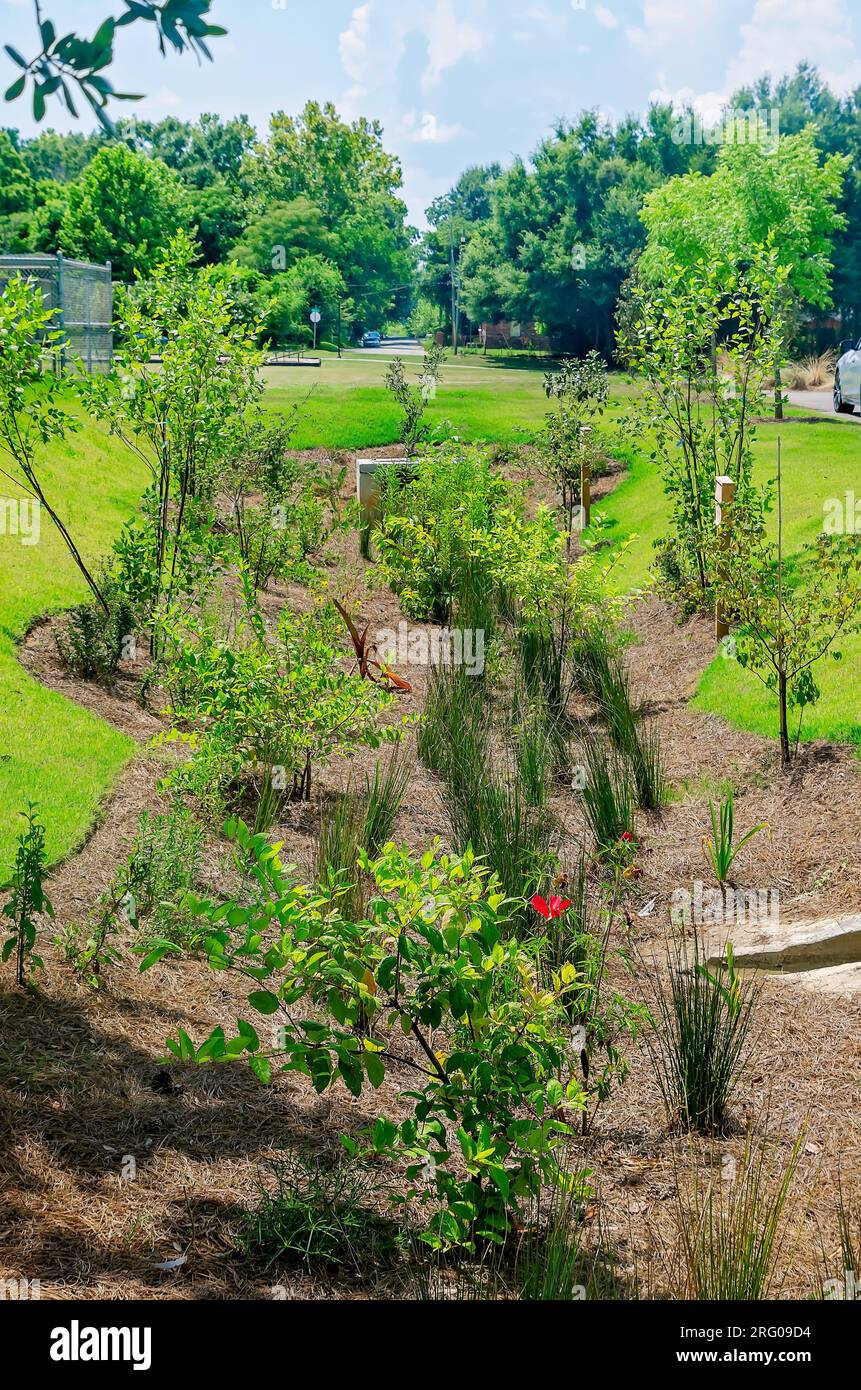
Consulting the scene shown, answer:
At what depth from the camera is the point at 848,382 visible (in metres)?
20.7

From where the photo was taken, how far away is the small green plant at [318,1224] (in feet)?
10.5

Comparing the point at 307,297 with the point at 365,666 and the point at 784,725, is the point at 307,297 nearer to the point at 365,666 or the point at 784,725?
the point at 365,666

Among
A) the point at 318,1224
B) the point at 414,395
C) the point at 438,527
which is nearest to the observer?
the point at 318,1224

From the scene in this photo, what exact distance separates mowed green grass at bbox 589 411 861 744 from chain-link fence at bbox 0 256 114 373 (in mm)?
7627

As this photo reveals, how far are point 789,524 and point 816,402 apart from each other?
12849 mm

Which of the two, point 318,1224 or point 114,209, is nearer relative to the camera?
point 318,1224

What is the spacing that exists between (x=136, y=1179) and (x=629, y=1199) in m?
1.45

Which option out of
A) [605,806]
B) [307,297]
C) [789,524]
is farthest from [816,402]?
[307,297]

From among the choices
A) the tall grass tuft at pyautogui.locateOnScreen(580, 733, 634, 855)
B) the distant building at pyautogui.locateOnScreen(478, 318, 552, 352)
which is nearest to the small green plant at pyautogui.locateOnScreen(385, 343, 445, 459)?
the tall grass tuft at pyautogui.locateOnScreen(580, 733, 634, 855)

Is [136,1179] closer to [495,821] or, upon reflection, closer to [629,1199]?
[629,1199]

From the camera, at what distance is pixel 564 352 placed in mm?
48344

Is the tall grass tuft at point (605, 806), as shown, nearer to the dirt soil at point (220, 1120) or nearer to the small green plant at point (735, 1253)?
the dirt soil at point (220, 1120)

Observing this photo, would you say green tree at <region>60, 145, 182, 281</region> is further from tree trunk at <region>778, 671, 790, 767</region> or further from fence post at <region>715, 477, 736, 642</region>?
tree trunk at <region>778, 671, 790, 767</region>

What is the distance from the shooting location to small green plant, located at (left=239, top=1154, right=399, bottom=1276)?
10.5 feet
